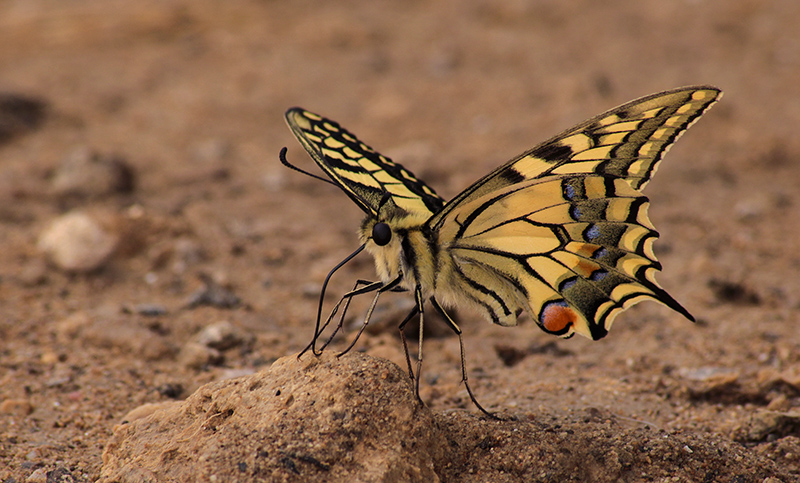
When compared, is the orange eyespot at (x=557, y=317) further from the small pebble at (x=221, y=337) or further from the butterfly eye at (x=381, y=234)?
the small pebble at (x=221, y=337)

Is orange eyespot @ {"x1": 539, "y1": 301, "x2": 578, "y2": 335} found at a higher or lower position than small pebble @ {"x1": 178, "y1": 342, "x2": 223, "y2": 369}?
higher

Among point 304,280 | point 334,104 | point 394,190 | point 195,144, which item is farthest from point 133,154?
point 394,190

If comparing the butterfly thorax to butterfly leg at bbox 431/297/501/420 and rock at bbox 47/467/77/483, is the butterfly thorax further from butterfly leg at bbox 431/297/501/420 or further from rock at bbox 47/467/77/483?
rock at bbox 47/467/77/483

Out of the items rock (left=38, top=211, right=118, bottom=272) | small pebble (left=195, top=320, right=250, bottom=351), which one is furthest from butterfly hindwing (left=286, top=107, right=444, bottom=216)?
rock (left=38, top=211, right=118, bottom=272)

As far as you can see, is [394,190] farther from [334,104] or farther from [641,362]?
[334,104]

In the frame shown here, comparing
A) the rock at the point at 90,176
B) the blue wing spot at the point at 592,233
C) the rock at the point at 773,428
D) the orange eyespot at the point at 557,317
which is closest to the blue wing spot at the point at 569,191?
the blue wing spot at the point at 592,233

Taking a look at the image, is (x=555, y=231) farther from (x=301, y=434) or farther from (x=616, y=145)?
(x=301, y=434)

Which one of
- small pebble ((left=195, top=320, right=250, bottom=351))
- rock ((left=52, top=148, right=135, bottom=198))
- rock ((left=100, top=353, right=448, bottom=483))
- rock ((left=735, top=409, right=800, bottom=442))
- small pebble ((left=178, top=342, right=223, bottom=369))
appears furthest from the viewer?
rock ((left=52, top=148, right=135, bottom=198))

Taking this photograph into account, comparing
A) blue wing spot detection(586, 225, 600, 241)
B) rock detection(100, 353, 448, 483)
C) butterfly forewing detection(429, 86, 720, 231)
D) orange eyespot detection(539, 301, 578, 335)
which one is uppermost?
butterfly forewing detection(429, 86, 720, 231)
